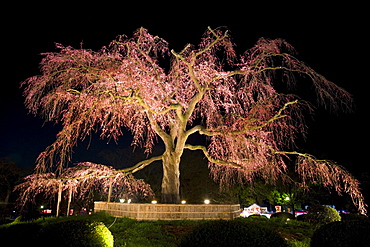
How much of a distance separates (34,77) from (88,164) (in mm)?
4870

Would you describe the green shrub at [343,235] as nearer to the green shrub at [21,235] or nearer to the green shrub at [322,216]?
the green shrub at [21,235]

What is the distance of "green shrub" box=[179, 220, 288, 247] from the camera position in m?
4.84

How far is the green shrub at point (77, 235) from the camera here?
5.93 metres

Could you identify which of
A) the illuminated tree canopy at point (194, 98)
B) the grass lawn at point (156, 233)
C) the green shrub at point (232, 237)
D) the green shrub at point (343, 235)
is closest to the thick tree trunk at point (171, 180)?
the illuminated tree canopy at point (194, 98)

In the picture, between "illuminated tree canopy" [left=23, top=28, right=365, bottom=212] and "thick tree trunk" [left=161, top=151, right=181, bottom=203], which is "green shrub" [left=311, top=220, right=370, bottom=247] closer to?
"illuminated tree canopy" [left=23, top=28, right=365, bottom=212]

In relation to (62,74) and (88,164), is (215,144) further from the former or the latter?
(62,74)

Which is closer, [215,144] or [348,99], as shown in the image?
[348,99]

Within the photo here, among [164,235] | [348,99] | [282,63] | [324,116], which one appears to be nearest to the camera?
[164,235]

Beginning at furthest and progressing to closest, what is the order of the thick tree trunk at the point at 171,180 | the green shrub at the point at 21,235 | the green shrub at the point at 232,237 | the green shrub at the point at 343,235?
the thick tree trunk at the point at 171,180 < the green shrub at the point at 21,235 < the green shrub at the point at 343,235 < the green shrub at the point at 232,237

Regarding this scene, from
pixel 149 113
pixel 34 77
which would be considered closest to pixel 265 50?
pixel 149 113

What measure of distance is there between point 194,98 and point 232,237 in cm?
887

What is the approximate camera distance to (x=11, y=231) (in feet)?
22.5

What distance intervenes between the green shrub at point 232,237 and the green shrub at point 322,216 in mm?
9210

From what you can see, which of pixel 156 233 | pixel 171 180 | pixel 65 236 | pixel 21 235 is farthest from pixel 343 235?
pixel 171 180
